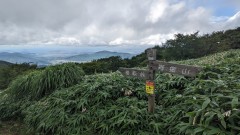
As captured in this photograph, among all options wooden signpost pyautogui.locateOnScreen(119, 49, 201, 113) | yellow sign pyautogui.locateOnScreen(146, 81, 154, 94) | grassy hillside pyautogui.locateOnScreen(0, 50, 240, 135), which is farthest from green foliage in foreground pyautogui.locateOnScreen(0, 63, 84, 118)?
yellow sign pyautogui.locateOnScreen(146, 81, 154, 94)

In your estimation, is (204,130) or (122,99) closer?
(204,130)

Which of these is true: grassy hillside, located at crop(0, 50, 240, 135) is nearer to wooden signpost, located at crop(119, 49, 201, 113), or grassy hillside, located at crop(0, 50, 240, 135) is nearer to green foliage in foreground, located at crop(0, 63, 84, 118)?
green foliage in foreground, located at crop(0, 63, 84, 118)

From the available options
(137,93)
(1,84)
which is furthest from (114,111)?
(1,84)

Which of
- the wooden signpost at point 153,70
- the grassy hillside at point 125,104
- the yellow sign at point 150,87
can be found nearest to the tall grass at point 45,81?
the grassy hillside at point 125,104

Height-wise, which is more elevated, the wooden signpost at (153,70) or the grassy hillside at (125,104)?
the wooden signpost at (153,70)

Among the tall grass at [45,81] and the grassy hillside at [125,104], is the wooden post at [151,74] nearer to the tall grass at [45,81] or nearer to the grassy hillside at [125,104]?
the grassy hillside at [125,104]

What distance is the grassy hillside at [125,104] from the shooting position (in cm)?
297

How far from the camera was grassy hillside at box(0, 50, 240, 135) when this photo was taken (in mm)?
2971

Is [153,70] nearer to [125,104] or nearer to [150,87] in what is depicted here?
[150,87]

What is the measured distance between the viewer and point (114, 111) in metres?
4.34

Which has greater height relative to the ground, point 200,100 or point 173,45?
point 173,45

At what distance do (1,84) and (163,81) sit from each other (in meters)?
17.9

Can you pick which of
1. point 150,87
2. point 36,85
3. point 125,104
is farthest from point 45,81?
point 150,87

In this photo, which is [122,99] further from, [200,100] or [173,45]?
[173,45]
